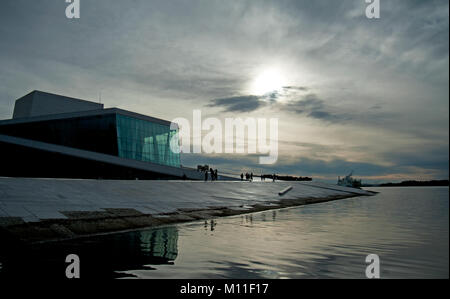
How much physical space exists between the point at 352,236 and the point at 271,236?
3.33 m

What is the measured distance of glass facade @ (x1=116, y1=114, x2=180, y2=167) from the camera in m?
56.1

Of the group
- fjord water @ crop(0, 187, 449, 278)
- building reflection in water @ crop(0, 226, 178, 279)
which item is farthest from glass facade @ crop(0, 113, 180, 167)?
building reflection in water @ crop(0, 226, 178, 279)

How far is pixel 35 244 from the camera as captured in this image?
37.1 ft

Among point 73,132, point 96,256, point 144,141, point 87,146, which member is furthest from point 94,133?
point 96,256

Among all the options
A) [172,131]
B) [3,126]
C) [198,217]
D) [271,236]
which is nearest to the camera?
[271,236]

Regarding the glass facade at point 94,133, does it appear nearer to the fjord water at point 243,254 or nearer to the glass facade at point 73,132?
the glass facade at point 73,132

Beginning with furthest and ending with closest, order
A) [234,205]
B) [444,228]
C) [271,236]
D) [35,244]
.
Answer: [234,205] < [271,236] < [35,244] < [444,228]

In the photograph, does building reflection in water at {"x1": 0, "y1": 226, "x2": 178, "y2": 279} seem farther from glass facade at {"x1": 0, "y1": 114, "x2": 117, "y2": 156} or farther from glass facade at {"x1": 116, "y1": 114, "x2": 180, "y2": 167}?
glass facade at {"x1": 116, "y1": 114, "x2": 180, "y2": 167}

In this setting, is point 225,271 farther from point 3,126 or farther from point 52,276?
point 3,126

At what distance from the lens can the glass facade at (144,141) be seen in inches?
2208

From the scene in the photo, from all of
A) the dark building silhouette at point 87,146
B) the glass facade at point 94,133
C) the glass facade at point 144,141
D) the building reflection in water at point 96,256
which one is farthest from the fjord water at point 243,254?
the glass facade at point 144,141

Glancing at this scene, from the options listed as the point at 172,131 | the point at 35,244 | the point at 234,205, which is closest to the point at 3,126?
the point at 172,131

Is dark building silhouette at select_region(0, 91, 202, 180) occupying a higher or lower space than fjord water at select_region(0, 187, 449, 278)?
higher
